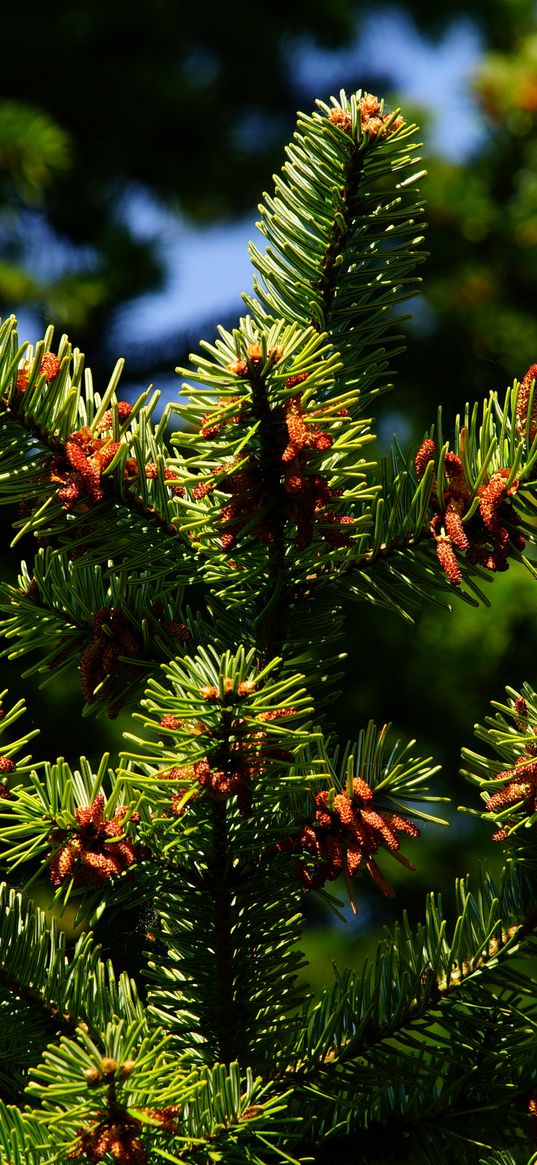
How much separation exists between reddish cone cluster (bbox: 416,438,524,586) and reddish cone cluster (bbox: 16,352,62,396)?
23 cm

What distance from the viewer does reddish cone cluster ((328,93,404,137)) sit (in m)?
0.76

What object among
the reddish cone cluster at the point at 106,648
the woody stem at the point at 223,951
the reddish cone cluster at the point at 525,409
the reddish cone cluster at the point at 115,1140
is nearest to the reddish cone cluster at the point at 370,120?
the reddish cone cluster at the point at 525,409

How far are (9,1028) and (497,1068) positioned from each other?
308 millimetres

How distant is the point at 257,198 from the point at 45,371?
13.4 feet

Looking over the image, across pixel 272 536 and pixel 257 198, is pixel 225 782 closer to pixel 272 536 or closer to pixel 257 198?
pixel 272 536

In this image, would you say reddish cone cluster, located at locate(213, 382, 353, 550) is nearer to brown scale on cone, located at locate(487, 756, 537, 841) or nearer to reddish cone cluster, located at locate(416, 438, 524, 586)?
reddish cone cluster, located at locate(416, 438, 524, 586)

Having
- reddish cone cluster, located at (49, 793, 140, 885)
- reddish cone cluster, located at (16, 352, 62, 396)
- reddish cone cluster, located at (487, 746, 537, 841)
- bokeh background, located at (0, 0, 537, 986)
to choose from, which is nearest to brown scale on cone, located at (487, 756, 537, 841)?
reddish cone cluster, located at (487, 746, 537, 841)

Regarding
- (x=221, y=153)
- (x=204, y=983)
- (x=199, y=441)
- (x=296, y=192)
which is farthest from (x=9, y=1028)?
(x=221, y=153)

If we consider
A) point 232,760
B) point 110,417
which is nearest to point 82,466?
point 110,417

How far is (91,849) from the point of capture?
0.70 m

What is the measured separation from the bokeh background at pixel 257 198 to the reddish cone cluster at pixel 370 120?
78.3 inches

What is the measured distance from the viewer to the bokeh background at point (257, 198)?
3115 mm

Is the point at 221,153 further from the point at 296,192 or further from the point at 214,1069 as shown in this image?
the point at 214,1069

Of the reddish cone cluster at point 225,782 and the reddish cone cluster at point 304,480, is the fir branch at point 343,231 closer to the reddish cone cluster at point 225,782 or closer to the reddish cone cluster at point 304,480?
the reddish cone cluster at point 304,480
